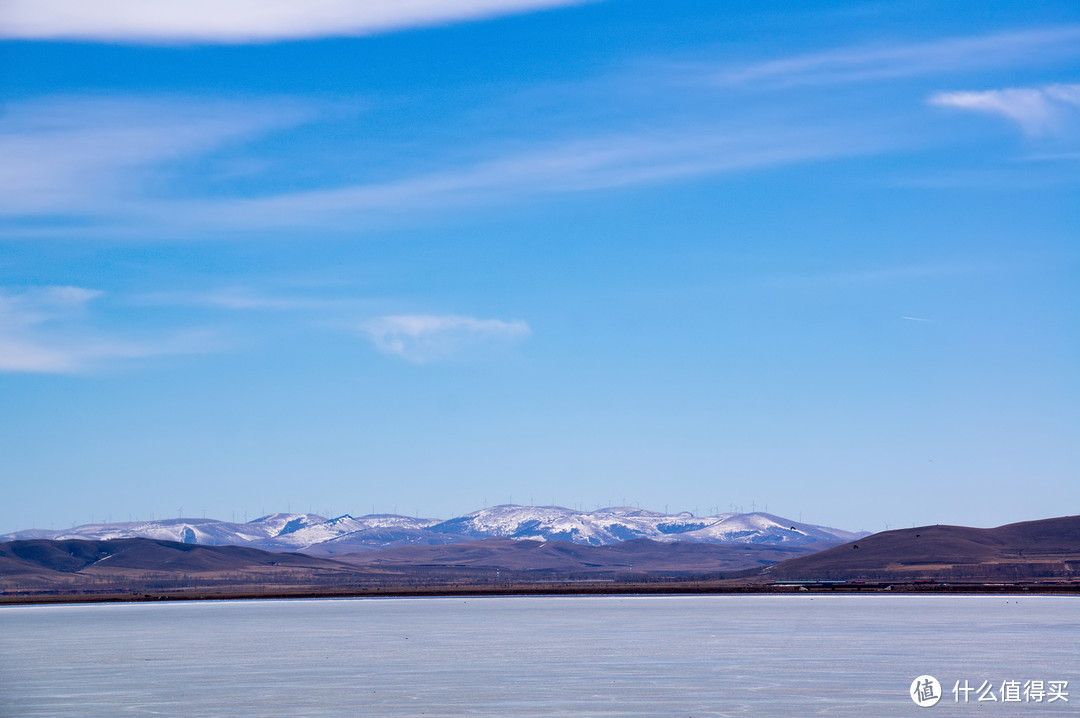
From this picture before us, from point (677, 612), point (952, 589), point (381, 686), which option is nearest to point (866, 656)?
point (381, 686)

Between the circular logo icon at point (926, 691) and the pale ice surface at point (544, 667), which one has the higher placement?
the circular logo icon at point (926, 691)

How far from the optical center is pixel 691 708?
39.7 metres

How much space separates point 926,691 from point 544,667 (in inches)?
707

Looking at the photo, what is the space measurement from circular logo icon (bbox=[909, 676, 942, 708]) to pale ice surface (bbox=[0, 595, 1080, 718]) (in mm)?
547

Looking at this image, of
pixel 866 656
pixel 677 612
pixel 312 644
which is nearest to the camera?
pixel 866 656

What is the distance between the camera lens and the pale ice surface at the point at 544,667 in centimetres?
4116

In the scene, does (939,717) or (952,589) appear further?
(952,589)

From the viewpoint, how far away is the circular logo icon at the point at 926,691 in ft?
135

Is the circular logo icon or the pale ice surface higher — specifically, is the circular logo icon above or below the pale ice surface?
above

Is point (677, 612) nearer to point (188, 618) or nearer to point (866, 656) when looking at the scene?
point (188, 618)

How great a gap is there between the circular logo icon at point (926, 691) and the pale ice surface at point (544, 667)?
0.55 meters

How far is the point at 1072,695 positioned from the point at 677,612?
77.4m

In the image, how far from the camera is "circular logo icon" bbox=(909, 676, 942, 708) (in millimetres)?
41062

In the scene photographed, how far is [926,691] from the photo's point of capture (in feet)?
143
